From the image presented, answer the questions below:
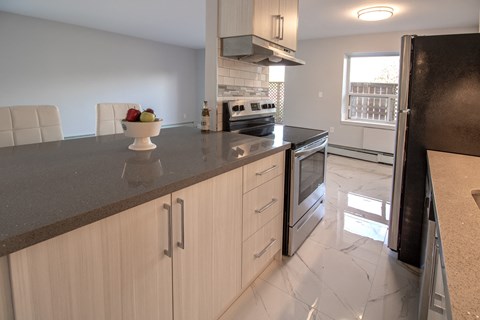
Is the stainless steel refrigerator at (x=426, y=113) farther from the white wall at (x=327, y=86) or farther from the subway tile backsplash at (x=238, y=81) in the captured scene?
the white wall at (x=327, y=86)

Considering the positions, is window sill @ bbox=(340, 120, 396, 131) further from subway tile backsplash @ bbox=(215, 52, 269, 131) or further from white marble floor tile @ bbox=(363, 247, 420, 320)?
white marble floor tile @ bbox=(363, 247, 420, 320)

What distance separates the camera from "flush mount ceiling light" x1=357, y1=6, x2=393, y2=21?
3662 mm

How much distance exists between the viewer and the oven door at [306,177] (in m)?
2.04

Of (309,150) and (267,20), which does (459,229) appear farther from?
(267,20)

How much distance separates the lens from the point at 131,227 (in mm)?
959

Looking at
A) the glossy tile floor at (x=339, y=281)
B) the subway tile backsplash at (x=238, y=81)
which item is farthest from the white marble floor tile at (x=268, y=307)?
the subway tile backsplash at (x=238, y=81)

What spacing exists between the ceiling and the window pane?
0.59 m

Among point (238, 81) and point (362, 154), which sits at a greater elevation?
point (238, 81)

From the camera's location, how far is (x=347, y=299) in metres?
1.76

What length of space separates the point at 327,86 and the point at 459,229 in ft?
17.2

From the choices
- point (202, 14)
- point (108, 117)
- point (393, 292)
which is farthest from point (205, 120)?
point (202, 14)

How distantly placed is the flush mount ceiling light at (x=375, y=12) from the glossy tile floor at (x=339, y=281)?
247 cm

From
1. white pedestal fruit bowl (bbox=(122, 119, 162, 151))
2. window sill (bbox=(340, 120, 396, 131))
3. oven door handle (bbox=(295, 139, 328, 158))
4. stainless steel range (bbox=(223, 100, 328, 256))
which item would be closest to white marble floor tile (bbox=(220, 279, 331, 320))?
stainless steel range (bbox=(223, 100, 328, 256))

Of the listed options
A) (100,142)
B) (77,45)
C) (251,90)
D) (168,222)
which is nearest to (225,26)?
(251,90)
